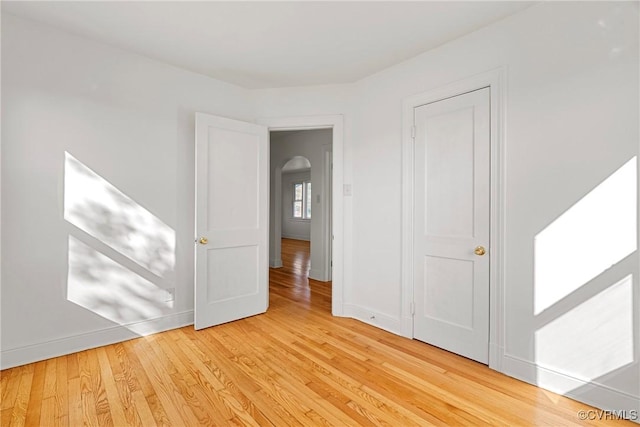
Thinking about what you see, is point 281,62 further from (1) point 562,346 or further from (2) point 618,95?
(1) point 562,346

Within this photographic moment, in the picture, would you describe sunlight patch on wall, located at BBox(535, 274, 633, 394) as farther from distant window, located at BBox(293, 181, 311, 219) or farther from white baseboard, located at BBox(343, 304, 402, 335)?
distant window, located at BBox(293, 181, 311, 219)

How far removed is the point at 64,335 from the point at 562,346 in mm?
3687

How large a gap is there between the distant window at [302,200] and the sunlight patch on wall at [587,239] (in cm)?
937

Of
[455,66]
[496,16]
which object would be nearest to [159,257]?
[455,66]

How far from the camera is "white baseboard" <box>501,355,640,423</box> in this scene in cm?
171

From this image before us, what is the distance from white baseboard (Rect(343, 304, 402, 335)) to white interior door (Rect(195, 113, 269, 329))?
989 millimetres

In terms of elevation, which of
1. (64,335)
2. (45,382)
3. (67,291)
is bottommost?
(45,382)

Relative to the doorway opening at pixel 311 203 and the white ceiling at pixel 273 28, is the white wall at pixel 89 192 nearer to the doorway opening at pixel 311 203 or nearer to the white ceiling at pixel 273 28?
the white ceiling at pixel 273 28

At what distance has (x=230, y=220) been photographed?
3215 mm

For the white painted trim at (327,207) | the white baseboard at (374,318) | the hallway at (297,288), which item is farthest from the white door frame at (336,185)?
the white painted trim at (327,207)

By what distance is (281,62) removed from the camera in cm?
290

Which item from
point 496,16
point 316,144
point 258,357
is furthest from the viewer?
point 316,144

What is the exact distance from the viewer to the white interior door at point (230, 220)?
3.00 m

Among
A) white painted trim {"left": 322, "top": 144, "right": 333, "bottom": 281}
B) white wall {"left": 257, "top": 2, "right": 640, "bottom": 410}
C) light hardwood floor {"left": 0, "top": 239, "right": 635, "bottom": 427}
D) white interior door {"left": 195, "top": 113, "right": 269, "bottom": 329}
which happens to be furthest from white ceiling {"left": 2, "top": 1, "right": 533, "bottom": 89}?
light hardwood floor {"left": 0, "top": 239, "right": 635, "bottom": 427}
